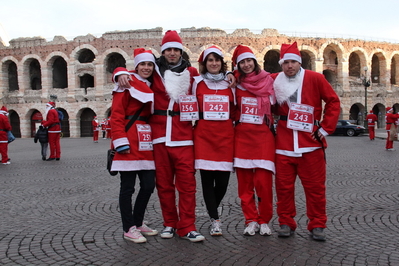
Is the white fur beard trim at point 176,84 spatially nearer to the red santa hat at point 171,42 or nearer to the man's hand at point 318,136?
the red santa hat at point 171,42

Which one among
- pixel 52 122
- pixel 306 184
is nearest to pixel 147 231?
pixel 306 184

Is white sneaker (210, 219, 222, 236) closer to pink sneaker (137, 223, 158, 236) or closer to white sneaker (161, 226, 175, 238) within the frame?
white sneaker (161, 226, 175, 238)

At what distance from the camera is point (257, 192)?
412 cm

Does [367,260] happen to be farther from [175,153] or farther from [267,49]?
[267,49]

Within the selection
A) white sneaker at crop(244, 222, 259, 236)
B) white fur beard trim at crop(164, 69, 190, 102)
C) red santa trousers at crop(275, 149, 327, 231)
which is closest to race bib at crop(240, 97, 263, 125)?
red santa trousers at crop(275, 149, 327, 231)

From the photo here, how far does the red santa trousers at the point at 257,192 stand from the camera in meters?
4.07

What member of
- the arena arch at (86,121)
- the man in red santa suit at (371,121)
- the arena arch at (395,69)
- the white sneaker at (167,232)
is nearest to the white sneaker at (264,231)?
the white sneaker at (167,232)

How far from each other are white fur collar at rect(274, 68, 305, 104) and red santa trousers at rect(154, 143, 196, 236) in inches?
48.2

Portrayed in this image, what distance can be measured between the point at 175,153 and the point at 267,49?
30208 millimetres

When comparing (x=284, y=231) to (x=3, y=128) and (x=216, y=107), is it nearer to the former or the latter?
(x=216, y=107)

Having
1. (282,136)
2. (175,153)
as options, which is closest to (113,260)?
(175,153)

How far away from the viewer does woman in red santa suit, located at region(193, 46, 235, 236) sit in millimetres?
4078

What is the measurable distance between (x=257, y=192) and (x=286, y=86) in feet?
4.30

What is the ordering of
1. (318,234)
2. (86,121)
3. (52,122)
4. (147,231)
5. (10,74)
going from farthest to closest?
(10,74) → (86,121) → (52,122) → (147,231) → (318,234)
